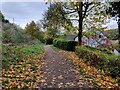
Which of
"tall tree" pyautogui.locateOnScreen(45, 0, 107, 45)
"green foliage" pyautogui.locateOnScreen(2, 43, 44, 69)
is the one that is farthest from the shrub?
"green foliage" pyautogui.locateOnScreen(2, 43, 44, 69)

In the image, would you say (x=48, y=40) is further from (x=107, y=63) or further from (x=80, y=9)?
(x=107, y=63)

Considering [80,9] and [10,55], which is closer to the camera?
[10,55]

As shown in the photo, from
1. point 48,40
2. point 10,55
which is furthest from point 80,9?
point 48,40

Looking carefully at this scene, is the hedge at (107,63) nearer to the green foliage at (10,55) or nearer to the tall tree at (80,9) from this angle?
the green foliage at (10,55)

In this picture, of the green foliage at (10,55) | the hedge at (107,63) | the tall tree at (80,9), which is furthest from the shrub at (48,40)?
the hedge at (107,63)

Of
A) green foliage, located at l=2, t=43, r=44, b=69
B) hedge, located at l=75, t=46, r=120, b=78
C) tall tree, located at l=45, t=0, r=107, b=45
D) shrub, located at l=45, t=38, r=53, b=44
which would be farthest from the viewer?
shrub, located at l=45, t=38, r=53, b=44

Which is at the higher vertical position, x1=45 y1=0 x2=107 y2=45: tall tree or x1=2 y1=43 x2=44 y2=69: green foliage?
x1=45 y1=0 x2=107 y2=45: tall tree

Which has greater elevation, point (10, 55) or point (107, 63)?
point (10, 55)

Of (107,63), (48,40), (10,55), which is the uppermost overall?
(10,55)

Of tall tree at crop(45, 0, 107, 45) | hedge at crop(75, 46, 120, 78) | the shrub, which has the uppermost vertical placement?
tall tree at crop(45, 0, 107, 45)

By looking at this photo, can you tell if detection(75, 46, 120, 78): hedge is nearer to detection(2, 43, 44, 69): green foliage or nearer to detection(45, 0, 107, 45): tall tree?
detection(2, 43, 44, 69): green foliage

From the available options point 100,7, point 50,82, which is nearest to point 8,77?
point 50,82

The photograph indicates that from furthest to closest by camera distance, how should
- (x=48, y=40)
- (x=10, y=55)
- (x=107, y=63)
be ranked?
1. (x=48, y=40)
2. (x=10, y=55)
3. (x=107, y=63)

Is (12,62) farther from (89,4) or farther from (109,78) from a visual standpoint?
(89,4)
